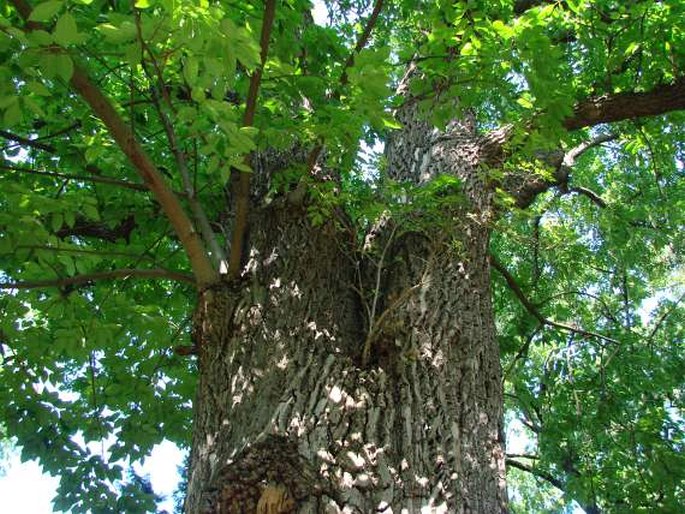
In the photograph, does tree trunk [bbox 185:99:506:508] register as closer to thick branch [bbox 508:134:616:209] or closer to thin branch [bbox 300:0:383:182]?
thin branch [bbox 300:0:383:182]

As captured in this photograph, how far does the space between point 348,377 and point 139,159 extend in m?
1.24

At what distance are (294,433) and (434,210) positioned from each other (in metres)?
1.40

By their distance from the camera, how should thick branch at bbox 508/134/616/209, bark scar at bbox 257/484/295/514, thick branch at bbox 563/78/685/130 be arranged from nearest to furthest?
1. bark scar at bbox 257/484/295/514
2. thick branch at bbox 563/78/685/130
3. thick branch at bbox 508/134/616/209

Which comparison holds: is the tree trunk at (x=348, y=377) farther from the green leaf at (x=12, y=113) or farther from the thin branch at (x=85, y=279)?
the green leaf at (x=12, y=113)

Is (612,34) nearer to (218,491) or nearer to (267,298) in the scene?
(267,298)

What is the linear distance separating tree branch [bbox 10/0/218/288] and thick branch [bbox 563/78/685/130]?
2.31m

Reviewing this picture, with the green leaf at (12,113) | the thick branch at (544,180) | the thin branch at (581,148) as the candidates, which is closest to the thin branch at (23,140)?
the green leaf at (12,113)

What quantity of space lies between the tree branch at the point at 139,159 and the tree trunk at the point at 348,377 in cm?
17

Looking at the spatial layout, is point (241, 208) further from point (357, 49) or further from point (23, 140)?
point (23, 140)

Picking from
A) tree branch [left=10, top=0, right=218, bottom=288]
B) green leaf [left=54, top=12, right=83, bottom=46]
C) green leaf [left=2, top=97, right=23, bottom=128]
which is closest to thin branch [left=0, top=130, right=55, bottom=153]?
tree branch [left=10, top=0, right=218, bottom=288]

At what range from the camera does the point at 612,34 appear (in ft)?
12.5

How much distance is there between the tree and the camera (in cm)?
236

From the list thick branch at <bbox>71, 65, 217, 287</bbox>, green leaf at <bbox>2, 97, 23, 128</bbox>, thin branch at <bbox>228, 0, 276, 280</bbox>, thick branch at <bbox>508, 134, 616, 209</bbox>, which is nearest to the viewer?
green leaf at <bbox>2, 97, 23, 128</bbox>

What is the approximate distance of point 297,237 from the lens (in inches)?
131
